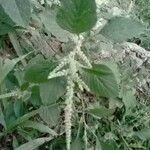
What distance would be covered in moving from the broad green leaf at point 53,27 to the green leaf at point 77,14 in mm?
197

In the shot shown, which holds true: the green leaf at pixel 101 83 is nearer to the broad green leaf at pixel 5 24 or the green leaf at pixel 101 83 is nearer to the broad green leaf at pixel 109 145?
the broad green leaf at pixel 109 145

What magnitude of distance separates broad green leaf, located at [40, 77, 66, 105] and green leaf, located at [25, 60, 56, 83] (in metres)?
0.04

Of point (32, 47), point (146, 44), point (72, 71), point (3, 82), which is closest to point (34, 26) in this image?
point (32, 47)

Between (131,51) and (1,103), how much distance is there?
31.5 inches

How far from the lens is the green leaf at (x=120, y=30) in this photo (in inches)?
58.1

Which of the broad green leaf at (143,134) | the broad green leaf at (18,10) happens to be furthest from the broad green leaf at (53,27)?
the broad green leaf at (143,134)

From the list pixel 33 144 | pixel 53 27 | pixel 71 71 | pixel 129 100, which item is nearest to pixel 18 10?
pixel 53 27

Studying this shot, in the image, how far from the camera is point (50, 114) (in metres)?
1.63

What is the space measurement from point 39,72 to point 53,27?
18cm

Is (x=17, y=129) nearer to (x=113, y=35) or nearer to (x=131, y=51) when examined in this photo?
(x=113, y=35)

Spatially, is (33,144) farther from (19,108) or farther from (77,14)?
(77,14)

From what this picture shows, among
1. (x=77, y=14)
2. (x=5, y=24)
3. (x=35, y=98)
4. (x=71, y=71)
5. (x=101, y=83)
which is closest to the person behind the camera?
(x=77, y=14)

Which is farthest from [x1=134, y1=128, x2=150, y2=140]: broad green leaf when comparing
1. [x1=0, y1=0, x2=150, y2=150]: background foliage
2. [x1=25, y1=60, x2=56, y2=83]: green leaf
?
[x1=25, y1=60, x2=56, y2=83]: green leaf

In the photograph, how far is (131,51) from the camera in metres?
2.23
